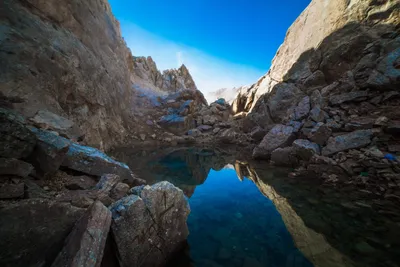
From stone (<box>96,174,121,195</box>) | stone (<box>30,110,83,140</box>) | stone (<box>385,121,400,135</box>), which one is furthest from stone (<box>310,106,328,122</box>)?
stone (<box>30,110,83,140</box>)

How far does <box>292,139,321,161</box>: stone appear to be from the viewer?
34.2ft

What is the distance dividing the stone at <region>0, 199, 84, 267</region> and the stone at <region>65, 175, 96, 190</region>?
4.82 ft

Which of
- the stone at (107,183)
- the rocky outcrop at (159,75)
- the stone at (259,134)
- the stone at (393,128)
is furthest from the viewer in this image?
the rocky outcrop at (159,75)

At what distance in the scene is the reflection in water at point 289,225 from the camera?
399cm

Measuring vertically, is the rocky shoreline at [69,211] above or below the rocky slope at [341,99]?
below

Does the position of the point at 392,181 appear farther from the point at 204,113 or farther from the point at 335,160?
the point at 204,113

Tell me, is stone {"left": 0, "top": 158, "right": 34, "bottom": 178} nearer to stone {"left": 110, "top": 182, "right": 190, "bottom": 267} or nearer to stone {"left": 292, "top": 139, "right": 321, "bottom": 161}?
stone {"left": 110, "top": 182, "right": 190, "bottom": 267}

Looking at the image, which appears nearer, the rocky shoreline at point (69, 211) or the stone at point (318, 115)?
the rocky shoreline at point (69, 211)

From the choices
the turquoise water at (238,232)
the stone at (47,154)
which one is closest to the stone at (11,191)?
the stone at (47,154)

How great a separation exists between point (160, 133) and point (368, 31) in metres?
23.9

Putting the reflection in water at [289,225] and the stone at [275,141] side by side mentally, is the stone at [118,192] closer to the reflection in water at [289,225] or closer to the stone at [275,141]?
the reflection in water at [289,225]

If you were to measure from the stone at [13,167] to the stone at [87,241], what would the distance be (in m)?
1.43

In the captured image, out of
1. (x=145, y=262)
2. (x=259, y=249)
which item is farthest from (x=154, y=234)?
(x=259, y=249)

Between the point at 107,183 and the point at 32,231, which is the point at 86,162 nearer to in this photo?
the point at 107,183
